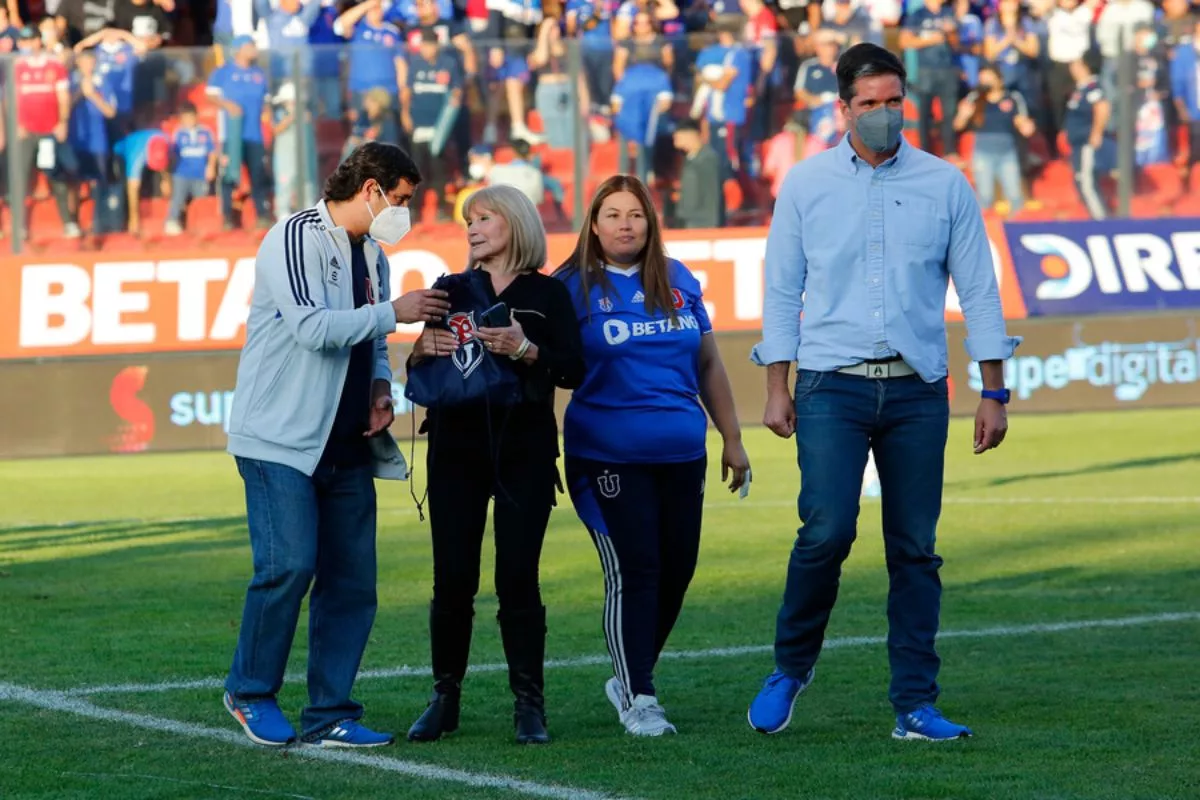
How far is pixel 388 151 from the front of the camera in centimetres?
652

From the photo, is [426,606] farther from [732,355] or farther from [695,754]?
[732,355]

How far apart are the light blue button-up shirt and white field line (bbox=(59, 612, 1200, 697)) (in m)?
2.21

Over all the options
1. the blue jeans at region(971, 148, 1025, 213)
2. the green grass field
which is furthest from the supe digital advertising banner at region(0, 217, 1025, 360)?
the green grass field

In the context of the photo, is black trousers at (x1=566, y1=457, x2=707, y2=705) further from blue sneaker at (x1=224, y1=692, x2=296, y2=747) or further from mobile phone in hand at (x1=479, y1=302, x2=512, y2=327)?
blue sneaker at (x1=224, y1=692, x2=296, y2=747)

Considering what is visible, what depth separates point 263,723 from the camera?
651 cm

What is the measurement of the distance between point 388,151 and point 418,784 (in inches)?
75.6

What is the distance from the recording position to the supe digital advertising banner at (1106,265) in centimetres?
1941

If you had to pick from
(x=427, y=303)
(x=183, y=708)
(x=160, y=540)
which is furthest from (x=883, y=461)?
(x=160, y=540)

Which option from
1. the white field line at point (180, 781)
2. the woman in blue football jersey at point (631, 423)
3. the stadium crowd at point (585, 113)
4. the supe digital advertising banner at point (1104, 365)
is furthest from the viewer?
the stadium crowd at point (585, 113)

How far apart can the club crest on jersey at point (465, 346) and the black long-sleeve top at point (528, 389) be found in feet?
0.37

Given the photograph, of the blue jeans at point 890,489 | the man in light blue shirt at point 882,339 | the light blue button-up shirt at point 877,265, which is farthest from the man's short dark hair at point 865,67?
the blue jeans at point 890,489

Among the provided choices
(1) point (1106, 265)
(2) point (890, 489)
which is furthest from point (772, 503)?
(2) point (890, 489)

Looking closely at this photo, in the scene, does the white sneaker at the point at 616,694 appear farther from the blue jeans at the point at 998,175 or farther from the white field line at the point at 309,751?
the blue jeans at the point at 998,175

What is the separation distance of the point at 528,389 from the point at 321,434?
64 cm
